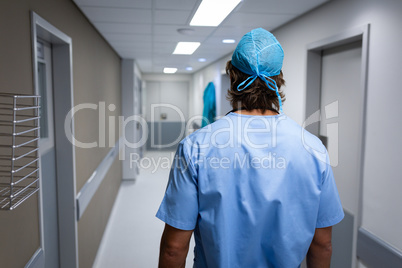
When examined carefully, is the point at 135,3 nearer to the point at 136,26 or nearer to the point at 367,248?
the point at 136,26

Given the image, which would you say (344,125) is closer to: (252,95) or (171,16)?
(252,95)

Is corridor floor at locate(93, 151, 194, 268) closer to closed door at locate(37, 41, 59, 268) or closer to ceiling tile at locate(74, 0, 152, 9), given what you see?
closed door at locate(37, 41, 59, 268)

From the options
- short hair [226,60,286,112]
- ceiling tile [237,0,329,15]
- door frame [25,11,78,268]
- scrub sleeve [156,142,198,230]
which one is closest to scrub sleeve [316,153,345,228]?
short hair [226,60,286,112]

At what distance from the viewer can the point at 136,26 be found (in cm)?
270

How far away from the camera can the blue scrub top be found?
3.44 ft

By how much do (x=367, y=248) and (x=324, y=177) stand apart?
0.78 m

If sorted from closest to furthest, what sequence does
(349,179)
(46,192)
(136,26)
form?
(46,192), (349,179), (136,26)

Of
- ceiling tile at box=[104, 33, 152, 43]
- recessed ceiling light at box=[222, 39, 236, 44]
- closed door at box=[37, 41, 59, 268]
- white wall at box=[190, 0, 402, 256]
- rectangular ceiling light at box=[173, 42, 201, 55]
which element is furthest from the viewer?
rectangular ceiling light at box=[173, 42, 201, 55]

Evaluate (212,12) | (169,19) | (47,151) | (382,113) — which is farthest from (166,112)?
(382,113)

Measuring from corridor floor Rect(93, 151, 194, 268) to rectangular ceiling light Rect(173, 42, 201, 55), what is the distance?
1.99 metres

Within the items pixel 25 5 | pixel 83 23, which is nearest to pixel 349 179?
pixel 25 5

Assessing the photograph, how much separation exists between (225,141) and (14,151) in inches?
26.4

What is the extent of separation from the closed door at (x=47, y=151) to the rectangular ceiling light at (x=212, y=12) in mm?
995

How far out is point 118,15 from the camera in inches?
92.6
